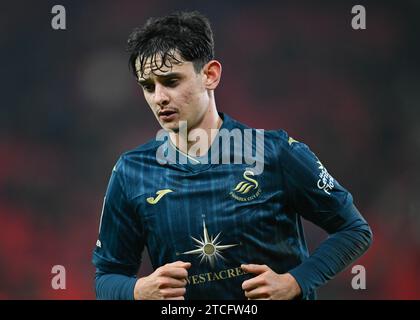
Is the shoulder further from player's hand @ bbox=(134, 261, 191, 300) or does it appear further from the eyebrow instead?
player's hand @ bbox=(134, 261, 191, 300)

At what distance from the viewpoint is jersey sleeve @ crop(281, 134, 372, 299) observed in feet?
9.72

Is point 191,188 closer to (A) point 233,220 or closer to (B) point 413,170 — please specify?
(A) point 233,220

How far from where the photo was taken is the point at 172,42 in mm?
3152

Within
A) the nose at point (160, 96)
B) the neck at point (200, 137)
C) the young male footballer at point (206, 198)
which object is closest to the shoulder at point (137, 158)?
the young male footballer at point (206, 198)

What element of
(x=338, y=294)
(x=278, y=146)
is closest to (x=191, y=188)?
(x=278, y=146)

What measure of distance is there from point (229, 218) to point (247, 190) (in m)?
0.16

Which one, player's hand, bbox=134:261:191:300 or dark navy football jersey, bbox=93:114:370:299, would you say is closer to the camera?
player's hand, bbox=134:261:191:300

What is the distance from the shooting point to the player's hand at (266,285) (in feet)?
8.95

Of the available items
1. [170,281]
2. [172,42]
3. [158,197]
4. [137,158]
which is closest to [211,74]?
[172,42]

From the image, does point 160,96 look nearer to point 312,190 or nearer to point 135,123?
point 312,190

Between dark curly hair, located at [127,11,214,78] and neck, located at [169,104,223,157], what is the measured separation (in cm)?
24

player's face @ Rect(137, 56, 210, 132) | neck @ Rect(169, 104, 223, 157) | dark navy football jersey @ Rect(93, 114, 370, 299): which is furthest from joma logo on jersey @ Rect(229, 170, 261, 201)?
player's face @ Rect(137, 56, 210, 132)

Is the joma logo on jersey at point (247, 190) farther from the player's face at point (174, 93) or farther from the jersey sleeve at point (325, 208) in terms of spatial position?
the player's face at point (174, 93)

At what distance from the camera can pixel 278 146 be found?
3168mm
